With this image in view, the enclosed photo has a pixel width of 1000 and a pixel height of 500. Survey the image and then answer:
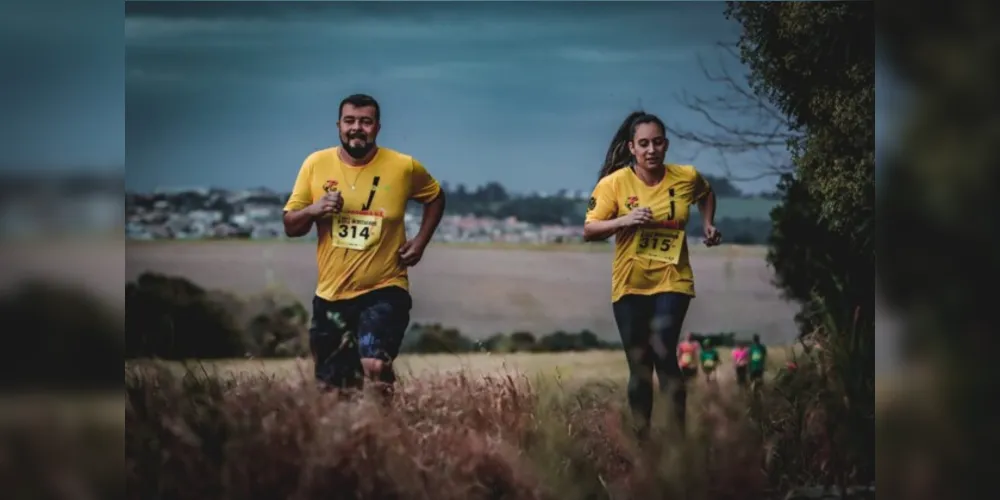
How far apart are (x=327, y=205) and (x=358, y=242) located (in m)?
0.25

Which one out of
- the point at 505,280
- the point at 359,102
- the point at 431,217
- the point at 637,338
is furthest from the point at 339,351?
the point at 637,338

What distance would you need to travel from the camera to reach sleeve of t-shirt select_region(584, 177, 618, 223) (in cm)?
745

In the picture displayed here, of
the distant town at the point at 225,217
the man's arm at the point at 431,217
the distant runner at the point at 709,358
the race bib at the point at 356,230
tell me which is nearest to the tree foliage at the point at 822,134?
the distant runner at the point at 709,358

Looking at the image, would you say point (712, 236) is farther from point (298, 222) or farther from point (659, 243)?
point (298, 222)

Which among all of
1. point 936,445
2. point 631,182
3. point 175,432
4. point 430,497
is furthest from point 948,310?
point 175,432

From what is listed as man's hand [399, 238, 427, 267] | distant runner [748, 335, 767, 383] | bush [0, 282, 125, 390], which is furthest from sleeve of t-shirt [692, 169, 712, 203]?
bush [0, 282, 125, 390]

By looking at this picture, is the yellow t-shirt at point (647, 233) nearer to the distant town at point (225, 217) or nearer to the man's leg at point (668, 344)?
the man's leg at point (668, 344)

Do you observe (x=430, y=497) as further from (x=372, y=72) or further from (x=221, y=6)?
(x=221, y=6)

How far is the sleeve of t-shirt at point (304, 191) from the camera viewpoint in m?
7.37

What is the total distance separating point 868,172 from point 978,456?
5.27 feet

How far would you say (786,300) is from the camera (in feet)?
25.1

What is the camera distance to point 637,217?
7.40 metres

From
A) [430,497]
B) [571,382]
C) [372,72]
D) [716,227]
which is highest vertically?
[372,72]

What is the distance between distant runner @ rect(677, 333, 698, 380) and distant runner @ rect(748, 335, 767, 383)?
0.32 meters
